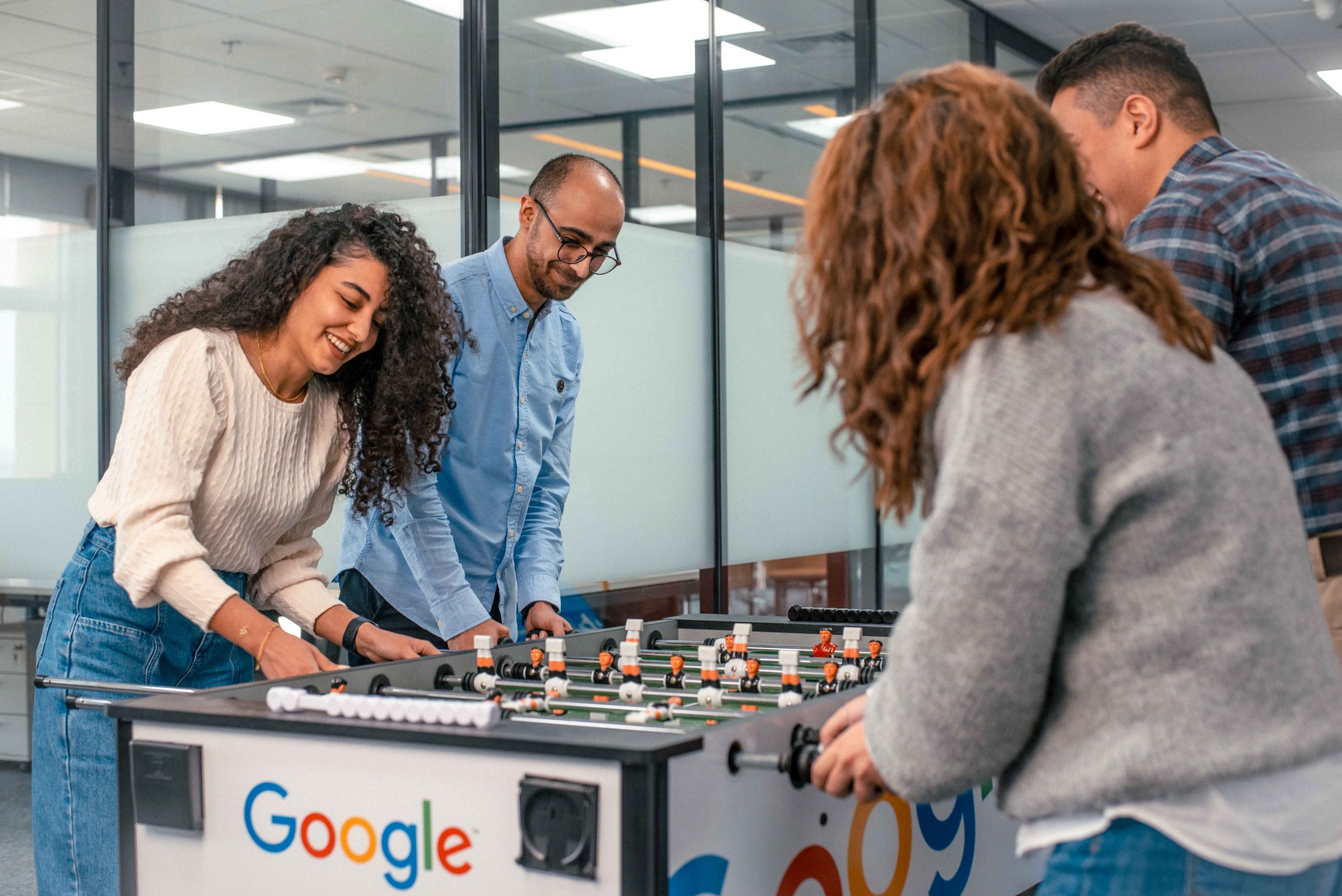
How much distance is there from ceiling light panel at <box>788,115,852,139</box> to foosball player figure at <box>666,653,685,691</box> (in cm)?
370

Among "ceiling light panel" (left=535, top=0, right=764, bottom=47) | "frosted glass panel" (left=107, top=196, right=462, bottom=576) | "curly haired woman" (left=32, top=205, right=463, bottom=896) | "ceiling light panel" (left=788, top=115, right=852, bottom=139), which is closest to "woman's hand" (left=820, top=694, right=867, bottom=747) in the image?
"curly haired woman" (left=32, top=205, right=463, bottom=896)

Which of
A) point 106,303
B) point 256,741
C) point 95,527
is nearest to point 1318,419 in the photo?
point 256,741

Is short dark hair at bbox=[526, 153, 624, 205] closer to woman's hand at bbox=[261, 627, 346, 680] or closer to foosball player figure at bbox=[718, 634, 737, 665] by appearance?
foosball player figure at bbox=[718, 634, 737, 665]

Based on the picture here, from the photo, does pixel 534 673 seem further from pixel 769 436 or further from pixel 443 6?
pixel 769 436

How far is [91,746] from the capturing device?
2049mm

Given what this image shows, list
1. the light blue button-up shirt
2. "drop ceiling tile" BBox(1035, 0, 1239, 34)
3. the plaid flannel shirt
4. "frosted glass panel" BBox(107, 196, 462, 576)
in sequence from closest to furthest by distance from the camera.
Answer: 1. the plaid flannel shirt
2. the light blue button-up shirt
3. "frosted glass panel" BBox(107, 196, 462, 576)
4. "drop ceiling tile" BBox(1035, 0, 1239, 34)

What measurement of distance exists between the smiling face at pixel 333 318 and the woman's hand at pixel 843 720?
1156 mm

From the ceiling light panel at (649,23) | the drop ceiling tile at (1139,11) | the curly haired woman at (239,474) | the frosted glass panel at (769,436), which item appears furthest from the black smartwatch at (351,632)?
the drop ceiling tile at (1139,11)

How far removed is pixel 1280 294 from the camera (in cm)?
171

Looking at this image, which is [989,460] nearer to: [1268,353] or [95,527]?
[1268,353]

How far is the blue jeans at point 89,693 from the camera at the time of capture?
2.05 metres

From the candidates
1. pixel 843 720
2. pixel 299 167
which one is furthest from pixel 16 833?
pixel 843 720

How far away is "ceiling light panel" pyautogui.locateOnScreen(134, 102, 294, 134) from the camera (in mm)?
3725

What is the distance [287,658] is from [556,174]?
130 centimetres
